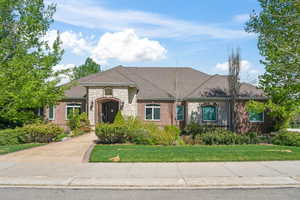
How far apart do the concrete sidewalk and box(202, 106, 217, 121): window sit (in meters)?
Result: 14.8

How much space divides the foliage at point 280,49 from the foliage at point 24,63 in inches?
619

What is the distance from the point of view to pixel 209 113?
25375 millimetres

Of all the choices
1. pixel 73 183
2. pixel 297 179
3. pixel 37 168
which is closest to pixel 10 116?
pixel 37 168

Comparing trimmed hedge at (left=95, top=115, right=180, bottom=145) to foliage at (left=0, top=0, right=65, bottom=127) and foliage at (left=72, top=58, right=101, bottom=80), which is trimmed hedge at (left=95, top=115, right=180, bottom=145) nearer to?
foliage at (left=0, top=0, right=65, bottom=127)

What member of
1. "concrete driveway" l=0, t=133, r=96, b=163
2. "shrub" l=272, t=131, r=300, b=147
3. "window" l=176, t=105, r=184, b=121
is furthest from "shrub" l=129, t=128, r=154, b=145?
"window" l=176, t=105, r=184, b=121

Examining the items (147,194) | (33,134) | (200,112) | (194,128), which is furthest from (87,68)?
(147,194)

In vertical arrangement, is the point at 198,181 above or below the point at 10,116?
below

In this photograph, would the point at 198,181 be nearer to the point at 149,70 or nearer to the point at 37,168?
the point at 37,168

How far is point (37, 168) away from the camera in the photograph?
9.63m

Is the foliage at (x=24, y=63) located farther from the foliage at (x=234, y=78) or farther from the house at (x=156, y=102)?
the foliage at (x=234, y=78)

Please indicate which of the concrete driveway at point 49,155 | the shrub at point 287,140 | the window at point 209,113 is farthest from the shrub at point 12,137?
the shrub at point 287,140

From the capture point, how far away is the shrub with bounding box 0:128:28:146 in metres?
15.7

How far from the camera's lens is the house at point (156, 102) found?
23.4m

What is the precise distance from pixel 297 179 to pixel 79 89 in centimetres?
2296
